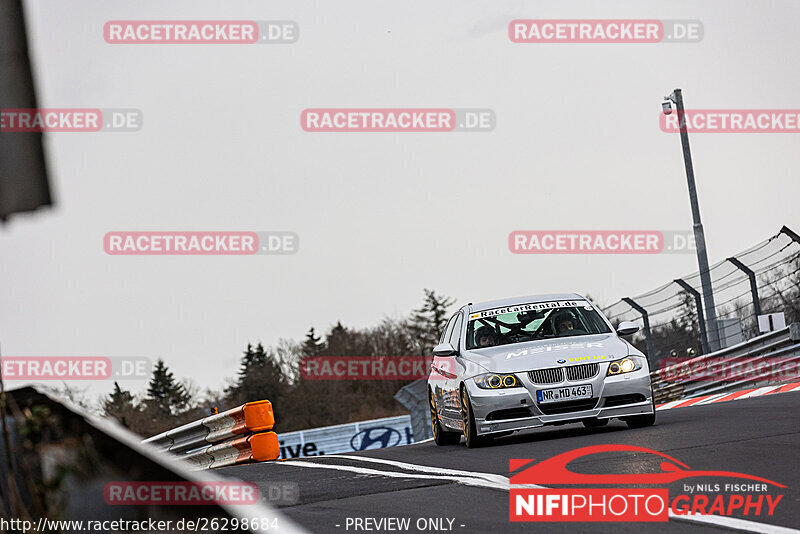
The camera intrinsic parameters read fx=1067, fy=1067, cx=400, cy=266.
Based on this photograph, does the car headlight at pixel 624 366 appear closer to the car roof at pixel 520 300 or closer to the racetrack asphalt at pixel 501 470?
the racetrack asphalt at pixel 501 470

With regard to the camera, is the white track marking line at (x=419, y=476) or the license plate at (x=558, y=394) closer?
the white track marking line at (x=419, y=476)

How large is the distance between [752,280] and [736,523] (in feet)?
42.3

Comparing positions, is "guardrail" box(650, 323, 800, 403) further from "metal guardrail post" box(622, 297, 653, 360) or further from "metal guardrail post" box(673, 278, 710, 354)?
"metal guardrail post" box(622, 297, 653, 360)

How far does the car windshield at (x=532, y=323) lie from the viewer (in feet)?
38.2

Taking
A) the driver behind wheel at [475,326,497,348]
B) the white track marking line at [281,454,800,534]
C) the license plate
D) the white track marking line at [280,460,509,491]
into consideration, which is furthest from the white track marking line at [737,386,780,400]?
the white track marking line at [280,460,509,491]

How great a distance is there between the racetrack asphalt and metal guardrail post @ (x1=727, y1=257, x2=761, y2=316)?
556 centimetres

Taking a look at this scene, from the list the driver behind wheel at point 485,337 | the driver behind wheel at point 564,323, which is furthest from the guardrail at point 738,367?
the driver behind wheel at point 485,337

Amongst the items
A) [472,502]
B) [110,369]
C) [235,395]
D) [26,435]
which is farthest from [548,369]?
[235,395]

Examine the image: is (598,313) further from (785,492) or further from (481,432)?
A: (785,492)

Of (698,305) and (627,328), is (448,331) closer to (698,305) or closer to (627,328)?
(627,328)

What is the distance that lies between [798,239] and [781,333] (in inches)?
61.7

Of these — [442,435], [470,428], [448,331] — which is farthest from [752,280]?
[470,428]

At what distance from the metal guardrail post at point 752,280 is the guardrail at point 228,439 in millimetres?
8252

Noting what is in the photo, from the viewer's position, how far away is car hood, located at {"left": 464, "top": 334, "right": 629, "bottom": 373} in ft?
34.8
